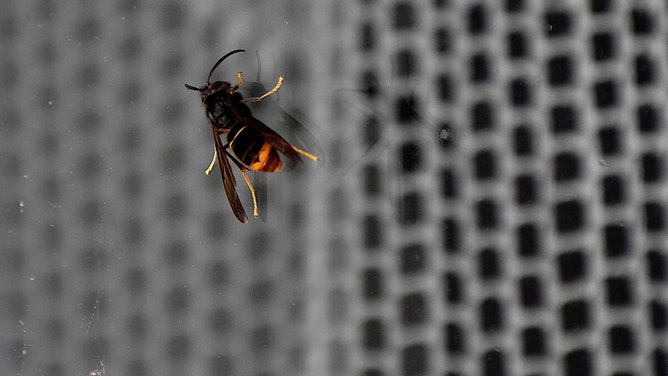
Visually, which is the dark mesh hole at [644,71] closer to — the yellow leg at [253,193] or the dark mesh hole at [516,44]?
the dark mesh hole at [516,44]

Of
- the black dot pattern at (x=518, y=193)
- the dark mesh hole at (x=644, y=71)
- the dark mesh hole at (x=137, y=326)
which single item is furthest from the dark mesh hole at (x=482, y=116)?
the dark mesh hole at (x=137, y=326)

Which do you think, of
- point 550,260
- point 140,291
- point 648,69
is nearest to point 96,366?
point 140,291

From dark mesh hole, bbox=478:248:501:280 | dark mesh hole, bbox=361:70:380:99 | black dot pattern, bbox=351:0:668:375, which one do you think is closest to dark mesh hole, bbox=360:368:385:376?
black dot pattern, bbox=351:0:668:375

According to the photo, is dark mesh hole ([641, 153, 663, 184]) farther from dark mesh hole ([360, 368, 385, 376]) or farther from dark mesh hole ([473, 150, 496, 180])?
dark mesh hole ([360, 368, 385, 376])

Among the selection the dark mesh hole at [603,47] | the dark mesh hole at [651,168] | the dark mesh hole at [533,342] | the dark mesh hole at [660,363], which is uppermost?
the dark mesh hole at [603,47]

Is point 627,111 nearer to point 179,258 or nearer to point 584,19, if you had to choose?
point 584,19

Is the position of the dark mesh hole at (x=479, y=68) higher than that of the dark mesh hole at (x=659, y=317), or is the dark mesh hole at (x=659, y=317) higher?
the dark mesh hole at (x=479, y=68)
